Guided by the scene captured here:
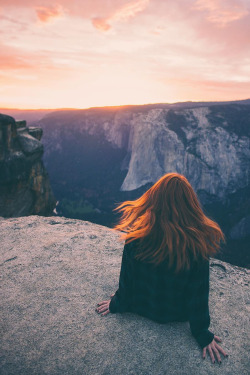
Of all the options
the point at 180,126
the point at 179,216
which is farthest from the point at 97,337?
the point at 180,126

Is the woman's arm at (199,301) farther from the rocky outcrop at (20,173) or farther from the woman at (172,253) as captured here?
the rocky outcrop at (20,173)

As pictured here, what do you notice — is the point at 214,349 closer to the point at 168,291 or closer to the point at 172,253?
the point at 168,291

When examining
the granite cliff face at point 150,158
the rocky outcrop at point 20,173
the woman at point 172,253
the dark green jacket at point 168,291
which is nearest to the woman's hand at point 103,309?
the dark green jacket at point 168,291

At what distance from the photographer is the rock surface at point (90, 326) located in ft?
7.30

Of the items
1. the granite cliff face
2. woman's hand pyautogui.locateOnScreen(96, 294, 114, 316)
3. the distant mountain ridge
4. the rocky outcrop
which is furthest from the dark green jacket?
the granite cliff face

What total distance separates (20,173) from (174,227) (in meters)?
14.5

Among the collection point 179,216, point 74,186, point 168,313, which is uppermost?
point 179,216

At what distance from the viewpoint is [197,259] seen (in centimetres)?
200

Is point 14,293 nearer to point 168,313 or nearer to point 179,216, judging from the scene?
point 168,313

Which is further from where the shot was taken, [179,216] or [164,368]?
[164,368]

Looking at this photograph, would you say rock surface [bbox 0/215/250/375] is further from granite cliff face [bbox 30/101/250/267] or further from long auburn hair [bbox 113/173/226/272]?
granite cliff face [bbox 30/101/250/267]

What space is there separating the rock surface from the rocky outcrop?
1050 centimetres

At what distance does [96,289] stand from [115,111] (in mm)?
70905

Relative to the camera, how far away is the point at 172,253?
193 centimetres
